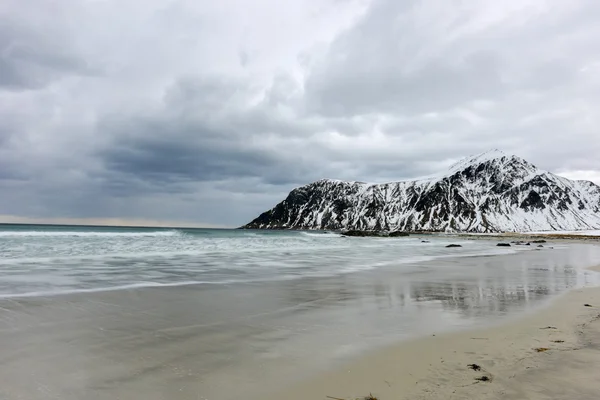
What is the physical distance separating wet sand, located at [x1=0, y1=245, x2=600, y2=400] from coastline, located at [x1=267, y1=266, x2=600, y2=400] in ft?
0.11

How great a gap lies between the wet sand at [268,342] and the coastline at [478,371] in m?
0.03

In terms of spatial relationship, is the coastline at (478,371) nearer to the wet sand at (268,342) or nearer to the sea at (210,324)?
the wet sand at (268,342)

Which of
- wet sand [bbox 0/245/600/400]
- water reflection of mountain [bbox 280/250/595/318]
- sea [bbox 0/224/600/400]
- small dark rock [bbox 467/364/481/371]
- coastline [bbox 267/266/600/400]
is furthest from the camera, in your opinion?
water reflection of mountain [bbox 280/250/595/318]

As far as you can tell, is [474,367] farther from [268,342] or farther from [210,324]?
[210,324]

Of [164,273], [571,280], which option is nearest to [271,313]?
[164,273]

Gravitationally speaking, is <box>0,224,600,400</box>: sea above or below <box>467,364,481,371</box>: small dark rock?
below

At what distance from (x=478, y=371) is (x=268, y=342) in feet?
12.8

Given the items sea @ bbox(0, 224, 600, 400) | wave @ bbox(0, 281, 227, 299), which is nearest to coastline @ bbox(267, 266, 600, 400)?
sea @ bbox(0, 224, 600, 400)

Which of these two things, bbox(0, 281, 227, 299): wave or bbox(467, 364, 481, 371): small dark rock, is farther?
bbox(0, 281, 227, 299): wave

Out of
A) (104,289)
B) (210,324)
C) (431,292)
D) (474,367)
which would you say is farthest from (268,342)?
(104,289)

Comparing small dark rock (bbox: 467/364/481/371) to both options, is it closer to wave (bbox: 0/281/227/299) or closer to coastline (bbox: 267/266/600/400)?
coastline (bbox: 267/266/600/400)

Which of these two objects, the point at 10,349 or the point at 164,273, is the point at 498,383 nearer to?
the point at 10,349

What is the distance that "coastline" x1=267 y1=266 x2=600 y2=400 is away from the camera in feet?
16.5

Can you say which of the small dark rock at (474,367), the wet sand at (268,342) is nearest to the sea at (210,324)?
the wet sand at (268,342)
